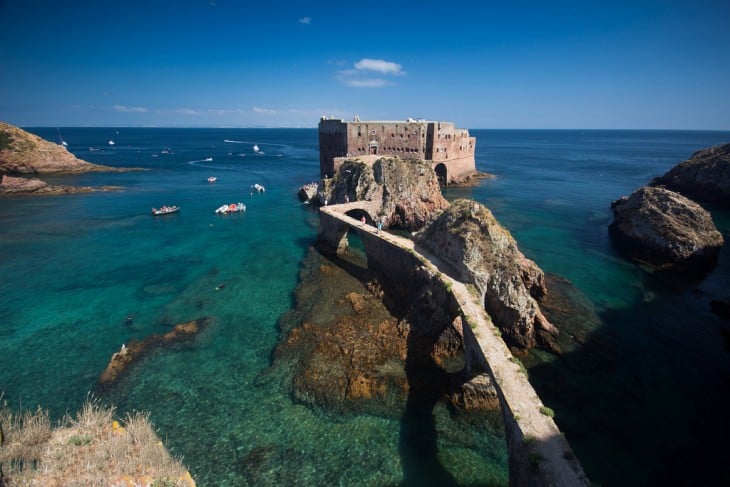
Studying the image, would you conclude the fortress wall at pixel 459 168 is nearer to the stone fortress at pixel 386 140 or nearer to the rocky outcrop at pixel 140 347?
the stone fortress at pixel 386 140

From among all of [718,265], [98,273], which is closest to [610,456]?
[718,265]

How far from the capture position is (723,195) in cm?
4919

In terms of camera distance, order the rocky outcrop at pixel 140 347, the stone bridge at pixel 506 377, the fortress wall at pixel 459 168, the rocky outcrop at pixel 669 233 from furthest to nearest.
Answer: the fortress wall at pixel 459 168 < the rocky outcrop at pixel 669 233 < the rocky outcrop at pixel 140 347 < the stone bridge at pixel 506 377

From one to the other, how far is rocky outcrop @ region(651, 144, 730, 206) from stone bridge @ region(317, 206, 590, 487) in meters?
54.4

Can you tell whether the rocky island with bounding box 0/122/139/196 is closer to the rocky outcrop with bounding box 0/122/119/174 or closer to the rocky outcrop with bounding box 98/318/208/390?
the rocky outcrop with bounding box 0/122/119/174

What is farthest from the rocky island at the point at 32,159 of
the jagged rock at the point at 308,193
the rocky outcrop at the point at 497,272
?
the rocky outcrop at the point at 497,272

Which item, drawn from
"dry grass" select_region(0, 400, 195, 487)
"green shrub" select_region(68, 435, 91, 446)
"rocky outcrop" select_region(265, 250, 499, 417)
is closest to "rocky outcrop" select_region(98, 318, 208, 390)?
"rocky outcrop" select_region(265, 250, 499, 417)

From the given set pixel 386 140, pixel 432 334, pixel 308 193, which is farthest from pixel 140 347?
pixel 386 140

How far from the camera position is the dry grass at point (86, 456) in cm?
838

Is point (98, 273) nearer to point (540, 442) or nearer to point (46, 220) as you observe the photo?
point (46, 220)

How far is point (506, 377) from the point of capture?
1270 centimetres

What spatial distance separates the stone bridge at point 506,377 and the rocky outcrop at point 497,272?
4.09 feet

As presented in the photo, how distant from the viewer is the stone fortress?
5038 centimetres

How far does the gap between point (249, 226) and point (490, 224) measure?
29.7 m
